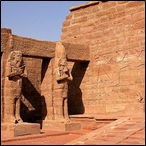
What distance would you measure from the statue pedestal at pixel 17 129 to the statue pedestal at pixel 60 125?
137cm

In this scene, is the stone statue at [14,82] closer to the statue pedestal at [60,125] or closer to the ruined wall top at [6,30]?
the ruined wall top at [6,30]

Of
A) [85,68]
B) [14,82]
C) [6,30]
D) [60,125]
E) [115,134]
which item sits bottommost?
[60,125]

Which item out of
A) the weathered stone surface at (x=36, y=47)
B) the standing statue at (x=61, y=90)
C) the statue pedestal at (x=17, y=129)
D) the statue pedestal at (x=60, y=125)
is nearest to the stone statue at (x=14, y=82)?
the statue pedestal at (x=17, y=129)

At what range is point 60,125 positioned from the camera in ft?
37.6

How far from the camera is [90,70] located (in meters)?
13.7

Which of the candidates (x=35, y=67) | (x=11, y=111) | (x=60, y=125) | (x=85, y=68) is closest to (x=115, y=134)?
(x=60, y=125)

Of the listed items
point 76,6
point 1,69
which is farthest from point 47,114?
point 76,6

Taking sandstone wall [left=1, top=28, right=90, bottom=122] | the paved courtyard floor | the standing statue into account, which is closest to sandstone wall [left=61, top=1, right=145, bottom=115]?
sandstone wall [left=1, top=28, right=90, bottom=122]

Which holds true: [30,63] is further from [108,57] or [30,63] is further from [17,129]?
[17,129]

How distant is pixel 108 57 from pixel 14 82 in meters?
4.11

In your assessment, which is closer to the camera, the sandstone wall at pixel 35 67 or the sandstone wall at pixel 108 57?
the sandstone wall at pixel 35 67

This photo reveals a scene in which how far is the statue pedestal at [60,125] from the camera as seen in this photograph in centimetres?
1136

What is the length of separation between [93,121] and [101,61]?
2752 mm

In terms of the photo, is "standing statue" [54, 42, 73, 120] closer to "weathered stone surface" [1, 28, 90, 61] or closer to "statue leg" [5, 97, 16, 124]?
"weathered stone surface" [1, 28, 90, 61]
